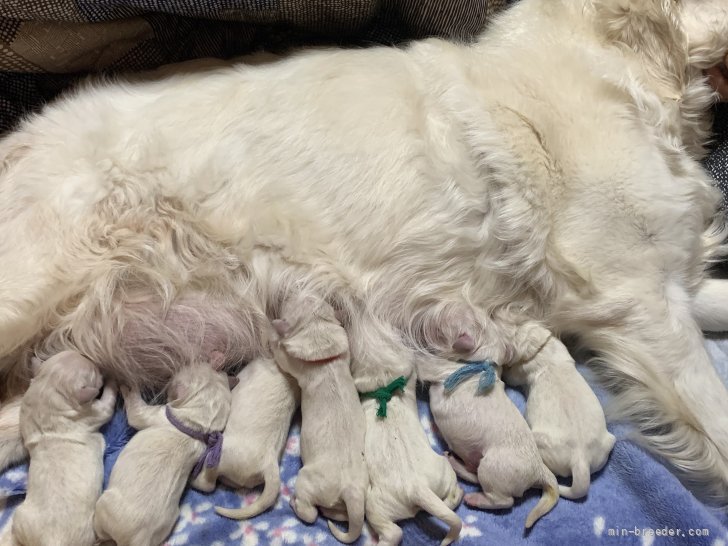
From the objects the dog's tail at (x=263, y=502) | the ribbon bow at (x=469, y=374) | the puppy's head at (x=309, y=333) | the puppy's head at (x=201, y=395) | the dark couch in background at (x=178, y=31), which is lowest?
the dog's tail at (x=263, y=502)

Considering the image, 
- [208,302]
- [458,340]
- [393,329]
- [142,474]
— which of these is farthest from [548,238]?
[142,474]

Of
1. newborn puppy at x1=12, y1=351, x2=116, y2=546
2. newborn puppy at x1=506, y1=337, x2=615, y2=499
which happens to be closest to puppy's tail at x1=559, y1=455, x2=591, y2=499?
newborn puppy at x1=506, y1=337, x2=615, y2=499

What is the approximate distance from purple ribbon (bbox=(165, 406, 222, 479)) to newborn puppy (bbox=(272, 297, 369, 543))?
0.18 meters

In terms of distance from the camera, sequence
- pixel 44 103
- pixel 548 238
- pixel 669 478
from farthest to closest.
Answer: pixel 44 103
pixel 548 238
pixel 669 478

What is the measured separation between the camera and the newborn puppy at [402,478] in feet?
4.15

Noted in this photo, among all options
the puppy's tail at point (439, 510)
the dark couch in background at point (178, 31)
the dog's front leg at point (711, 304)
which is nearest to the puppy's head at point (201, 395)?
the puppy's tail at point (439, 510)

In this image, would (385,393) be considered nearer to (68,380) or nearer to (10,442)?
(68,380)

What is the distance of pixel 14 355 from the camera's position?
1.44m

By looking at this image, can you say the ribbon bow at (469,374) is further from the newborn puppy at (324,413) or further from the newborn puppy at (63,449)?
the newborn puppy at (63,449)

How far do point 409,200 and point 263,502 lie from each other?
74 centimetres

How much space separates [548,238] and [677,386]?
45 centimetres

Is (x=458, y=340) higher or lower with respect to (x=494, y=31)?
lower

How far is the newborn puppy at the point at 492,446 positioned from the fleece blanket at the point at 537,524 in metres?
0.04

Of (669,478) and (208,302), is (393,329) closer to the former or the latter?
(208,302)
